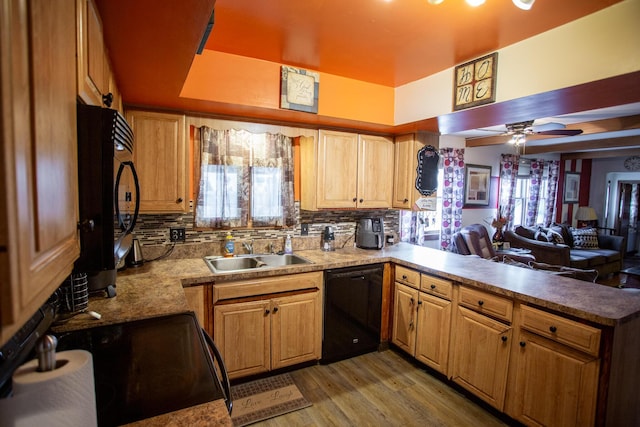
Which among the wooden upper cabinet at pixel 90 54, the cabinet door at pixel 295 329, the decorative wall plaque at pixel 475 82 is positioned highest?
the decorative wall plaque at pixel 475 82

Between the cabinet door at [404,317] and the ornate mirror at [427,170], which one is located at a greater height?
the ornate mirror at [427,170]

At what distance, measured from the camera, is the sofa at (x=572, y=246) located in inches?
212

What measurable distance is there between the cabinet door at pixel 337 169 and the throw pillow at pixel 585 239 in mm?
5640

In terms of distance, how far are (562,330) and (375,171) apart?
1.92 meters

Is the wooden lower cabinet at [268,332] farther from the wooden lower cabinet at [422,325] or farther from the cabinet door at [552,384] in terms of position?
the cabinet door at [552,384]

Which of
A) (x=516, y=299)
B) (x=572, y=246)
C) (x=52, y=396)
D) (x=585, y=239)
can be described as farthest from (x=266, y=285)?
(x=585, y=239)

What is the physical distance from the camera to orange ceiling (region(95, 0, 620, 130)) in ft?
4.22

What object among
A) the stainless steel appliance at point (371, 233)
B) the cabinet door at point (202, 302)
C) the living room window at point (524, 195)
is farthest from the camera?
the living room window at point (524, 195)

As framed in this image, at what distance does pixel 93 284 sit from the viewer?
1710 mm

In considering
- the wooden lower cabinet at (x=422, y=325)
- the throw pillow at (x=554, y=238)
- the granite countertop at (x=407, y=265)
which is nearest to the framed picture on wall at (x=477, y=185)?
the throw pillow at (x=554, y=238)

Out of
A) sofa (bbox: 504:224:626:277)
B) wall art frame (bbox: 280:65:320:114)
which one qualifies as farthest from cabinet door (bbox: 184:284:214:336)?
sofa (bbox: 504:224:626:277)

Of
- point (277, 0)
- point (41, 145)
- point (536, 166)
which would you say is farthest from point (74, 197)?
point (536, 166)

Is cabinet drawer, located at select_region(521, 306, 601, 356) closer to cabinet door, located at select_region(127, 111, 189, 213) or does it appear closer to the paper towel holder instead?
the paper towel holder

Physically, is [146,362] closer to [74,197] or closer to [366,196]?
[74,197]
